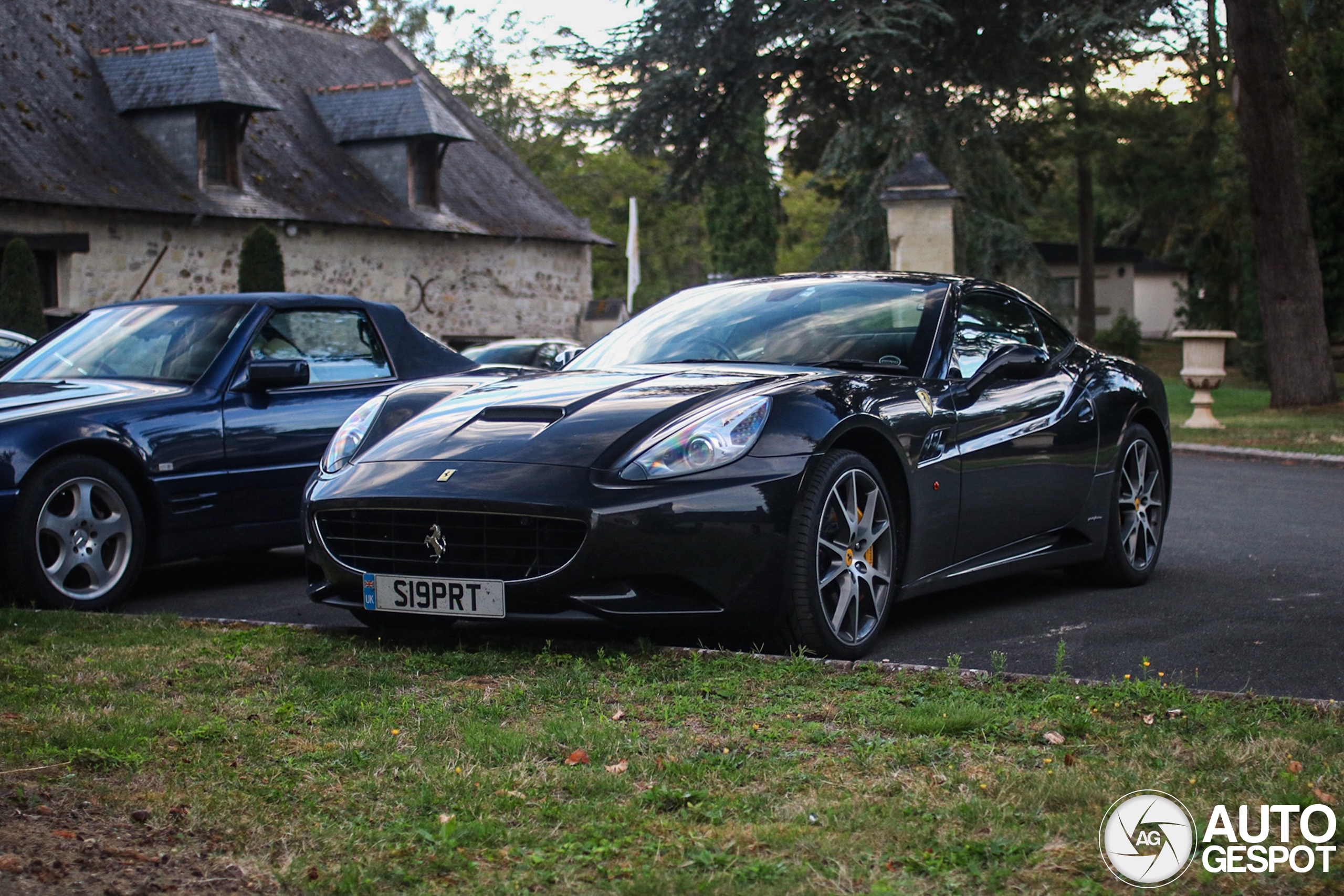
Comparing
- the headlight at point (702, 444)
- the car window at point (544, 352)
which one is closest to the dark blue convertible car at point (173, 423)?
the headlight at point (702, 444)

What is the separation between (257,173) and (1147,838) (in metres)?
28.6

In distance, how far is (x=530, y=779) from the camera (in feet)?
12.1

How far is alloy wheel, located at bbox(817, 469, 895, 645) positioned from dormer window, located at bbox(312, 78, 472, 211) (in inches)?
1104

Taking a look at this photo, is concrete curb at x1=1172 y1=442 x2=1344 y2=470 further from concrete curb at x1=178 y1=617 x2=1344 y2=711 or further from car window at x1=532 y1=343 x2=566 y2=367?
car window at x1=532 y1=343 x2=566 y2=367

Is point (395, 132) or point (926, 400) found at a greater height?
point (395, 132)

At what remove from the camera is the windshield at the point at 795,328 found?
246 inches

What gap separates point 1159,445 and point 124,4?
90.9 feet

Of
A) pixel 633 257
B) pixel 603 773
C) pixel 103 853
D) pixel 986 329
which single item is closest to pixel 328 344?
pixel 986 329

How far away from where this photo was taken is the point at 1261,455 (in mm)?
15375

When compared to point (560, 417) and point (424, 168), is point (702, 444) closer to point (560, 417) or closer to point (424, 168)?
point (560, 417)

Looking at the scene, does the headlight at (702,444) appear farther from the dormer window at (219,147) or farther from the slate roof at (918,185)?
the dormer window at (219,147)

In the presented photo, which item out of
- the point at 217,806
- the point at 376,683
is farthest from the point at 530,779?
the point at 376,683

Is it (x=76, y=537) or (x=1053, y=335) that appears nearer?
(x=76, y=537)

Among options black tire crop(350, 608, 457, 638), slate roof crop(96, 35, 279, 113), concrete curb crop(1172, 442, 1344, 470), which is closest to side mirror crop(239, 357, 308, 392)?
black tire crop(350, 608, 457, 638)
